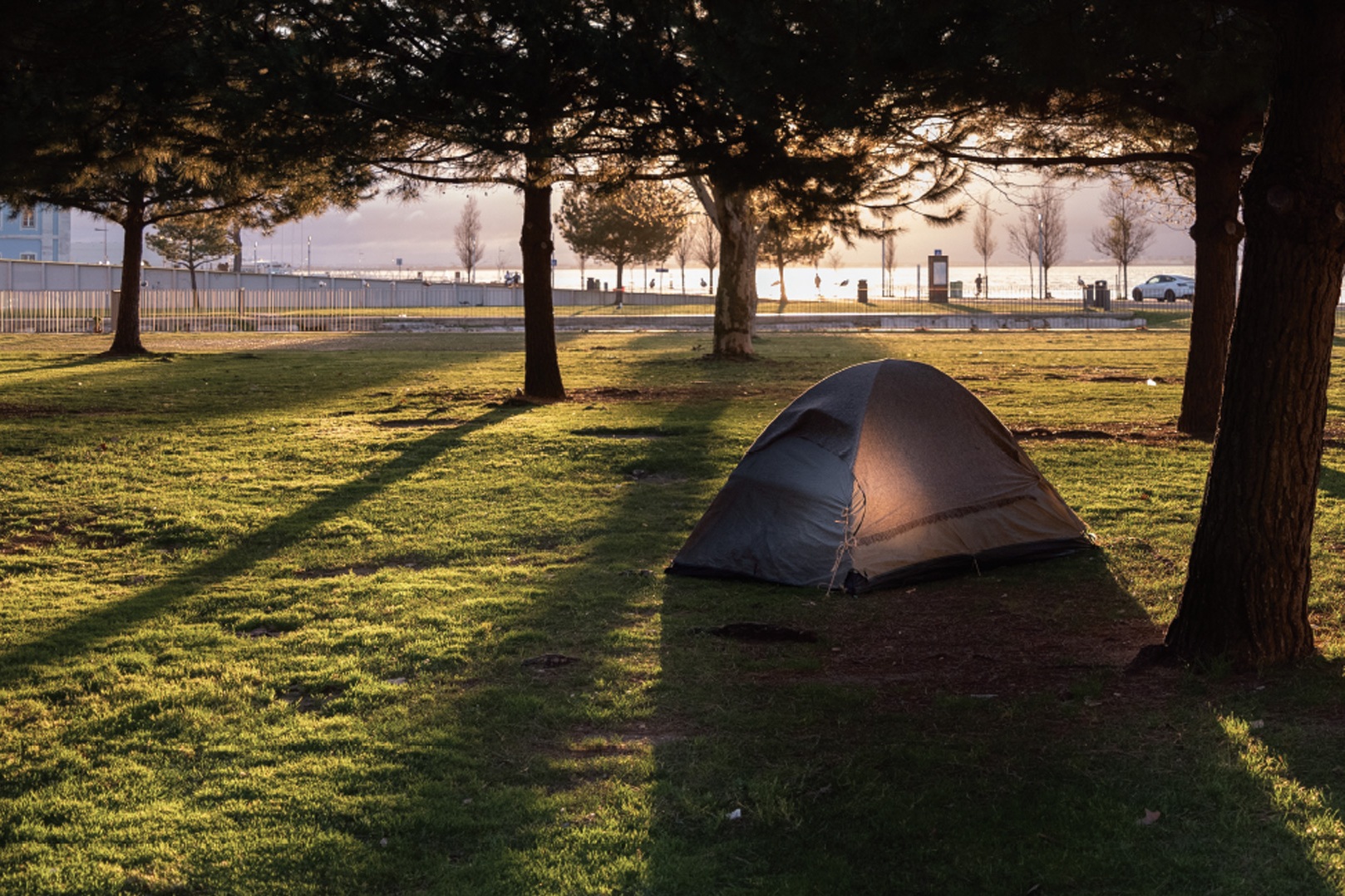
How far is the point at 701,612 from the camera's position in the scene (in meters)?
7.34

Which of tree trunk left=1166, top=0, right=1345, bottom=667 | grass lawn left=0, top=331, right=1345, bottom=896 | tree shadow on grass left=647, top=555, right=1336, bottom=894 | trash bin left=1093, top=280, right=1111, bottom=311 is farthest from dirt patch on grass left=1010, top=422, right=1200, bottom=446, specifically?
trash bin left=1093, top=280, right=1111, bottom=311

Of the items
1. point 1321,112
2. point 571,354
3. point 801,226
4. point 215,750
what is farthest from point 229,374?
point 1321,112

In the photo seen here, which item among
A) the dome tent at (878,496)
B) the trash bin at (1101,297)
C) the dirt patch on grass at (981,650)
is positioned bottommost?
the dirt patch on grass at (981,650)

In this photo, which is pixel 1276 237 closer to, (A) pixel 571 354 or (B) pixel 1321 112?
(B) pixel 1321 112

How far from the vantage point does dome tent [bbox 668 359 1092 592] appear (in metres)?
7.83

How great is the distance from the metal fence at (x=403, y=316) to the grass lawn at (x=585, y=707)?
106 ft

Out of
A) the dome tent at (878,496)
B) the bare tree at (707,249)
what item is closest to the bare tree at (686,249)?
the bare tree at (707,249)

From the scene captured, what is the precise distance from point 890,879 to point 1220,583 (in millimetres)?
2688

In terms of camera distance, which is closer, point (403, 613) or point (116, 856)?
point (116, 856)

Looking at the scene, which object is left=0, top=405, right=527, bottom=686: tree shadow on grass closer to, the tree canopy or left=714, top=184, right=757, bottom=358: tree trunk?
left=714, top=184, right=757, bottom=358: tree trunk

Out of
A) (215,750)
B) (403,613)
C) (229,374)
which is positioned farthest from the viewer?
(229,374)

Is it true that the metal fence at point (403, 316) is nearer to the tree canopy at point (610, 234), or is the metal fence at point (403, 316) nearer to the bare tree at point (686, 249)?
the tree canopy at point (610, 234)

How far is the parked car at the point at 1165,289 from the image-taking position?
2576 inches

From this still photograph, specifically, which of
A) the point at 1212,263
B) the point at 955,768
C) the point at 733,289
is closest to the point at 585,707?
the point at 955,768
